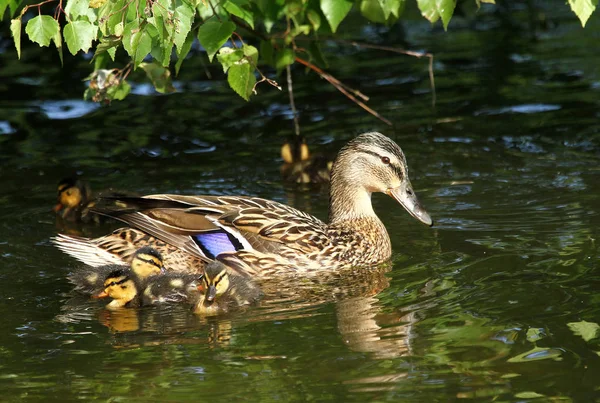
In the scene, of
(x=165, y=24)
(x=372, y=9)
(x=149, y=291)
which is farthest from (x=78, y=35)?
(x=149, y=291)

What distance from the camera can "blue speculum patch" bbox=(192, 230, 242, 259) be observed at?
698 centimetres

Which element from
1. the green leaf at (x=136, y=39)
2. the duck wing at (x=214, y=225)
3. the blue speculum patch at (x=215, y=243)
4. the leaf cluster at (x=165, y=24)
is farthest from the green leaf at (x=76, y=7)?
the blue speculum patch at (x=215, y=243)

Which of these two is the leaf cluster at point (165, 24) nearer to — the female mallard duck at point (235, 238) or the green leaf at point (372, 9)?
the green leaf at point (372, 9)

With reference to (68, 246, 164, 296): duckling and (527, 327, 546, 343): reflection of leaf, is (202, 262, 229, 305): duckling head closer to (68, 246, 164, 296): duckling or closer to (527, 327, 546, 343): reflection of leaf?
(68, 246, 164, 296): duckling

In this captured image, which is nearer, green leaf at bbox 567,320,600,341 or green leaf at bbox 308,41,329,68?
green leaf at bbox 567,320,600,341

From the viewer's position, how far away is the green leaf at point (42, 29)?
477cm

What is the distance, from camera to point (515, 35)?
13930mm

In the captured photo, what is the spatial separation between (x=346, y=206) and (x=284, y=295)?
1.22 meters

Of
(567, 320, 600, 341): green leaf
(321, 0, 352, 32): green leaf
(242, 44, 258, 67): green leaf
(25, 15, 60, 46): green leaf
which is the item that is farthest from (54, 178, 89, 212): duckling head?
(567, 320, 600, 341): green leaf

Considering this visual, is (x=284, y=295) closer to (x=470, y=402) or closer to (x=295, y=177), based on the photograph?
(x=470, y=402)

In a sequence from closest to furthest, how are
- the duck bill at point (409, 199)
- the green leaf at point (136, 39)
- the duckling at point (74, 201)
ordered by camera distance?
the green leaf at point (136, 39) → the duck bill at point (409, 199) → the duckling at point (74, 201)

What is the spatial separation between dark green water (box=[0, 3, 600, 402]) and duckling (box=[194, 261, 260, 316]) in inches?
4.5

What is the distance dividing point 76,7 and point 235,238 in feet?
8.31

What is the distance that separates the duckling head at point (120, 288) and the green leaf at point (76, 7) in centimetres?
196
